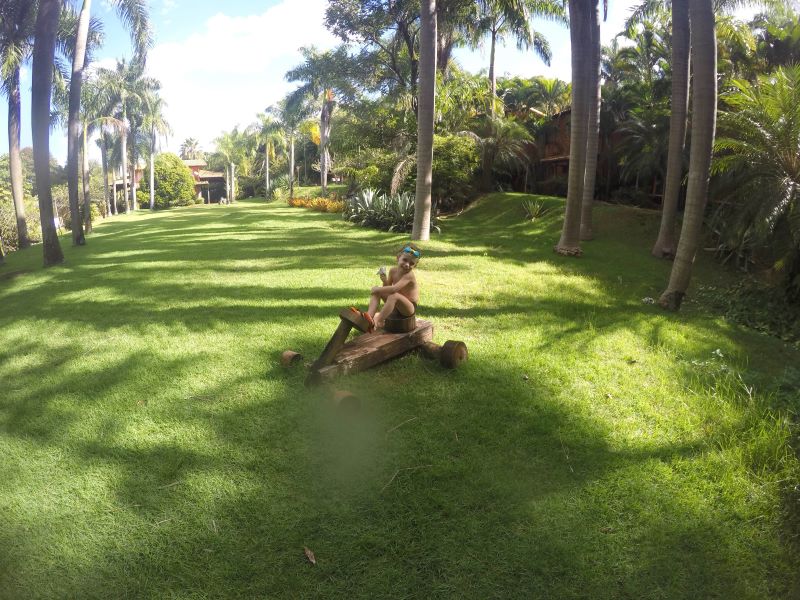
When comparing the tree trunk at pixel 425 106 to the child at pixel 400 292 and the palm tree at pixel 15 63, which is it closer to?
the child at pixel 400 292

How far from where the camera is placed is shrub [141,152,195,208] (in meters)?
49.1

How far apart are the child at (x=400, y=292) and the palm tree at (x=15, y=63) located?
16.0 meters

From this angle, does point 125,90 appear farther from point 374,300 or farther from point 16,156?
point 374,300

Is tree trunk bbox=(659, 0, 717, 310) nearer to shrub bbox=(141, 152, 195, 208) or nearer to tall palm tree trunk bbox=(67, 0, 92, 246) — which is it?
tall palm tree trunk bbox=(67, 0, 92, 246)

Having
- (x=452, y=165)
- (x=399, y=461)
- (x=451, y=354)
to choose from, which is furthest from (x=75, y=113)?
(x=399, y=461)

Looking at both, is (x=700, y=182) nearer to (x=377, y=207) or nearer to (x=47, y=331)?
(x=47, y=331)

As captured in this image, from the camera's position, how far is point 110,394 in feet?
13.8

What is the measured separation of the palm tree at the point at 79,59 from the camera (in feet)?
50.3

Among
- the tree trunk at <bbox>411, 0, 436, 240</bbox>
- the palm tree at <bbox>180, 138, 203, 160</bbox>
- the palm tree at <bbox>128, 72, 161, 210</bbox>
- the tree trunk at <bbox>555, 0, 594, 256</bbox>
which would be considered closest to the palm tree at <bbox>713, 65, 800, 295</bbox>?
the tree trunk at <bbox>555, 0, 594, 256</bbox>

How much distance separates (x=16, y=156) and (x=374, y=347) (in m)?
17.2

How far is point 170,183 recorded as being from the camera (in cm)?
4947

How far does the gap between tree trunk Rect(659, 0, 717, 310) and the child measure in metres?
4.94

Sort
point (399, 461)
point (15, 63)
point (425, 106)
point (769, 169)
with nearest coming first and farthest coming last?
point (399, 461) < point (769, 169) < point (425, 106) < point (15, 63)

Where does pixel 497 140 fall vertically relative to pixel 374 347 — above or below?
above
